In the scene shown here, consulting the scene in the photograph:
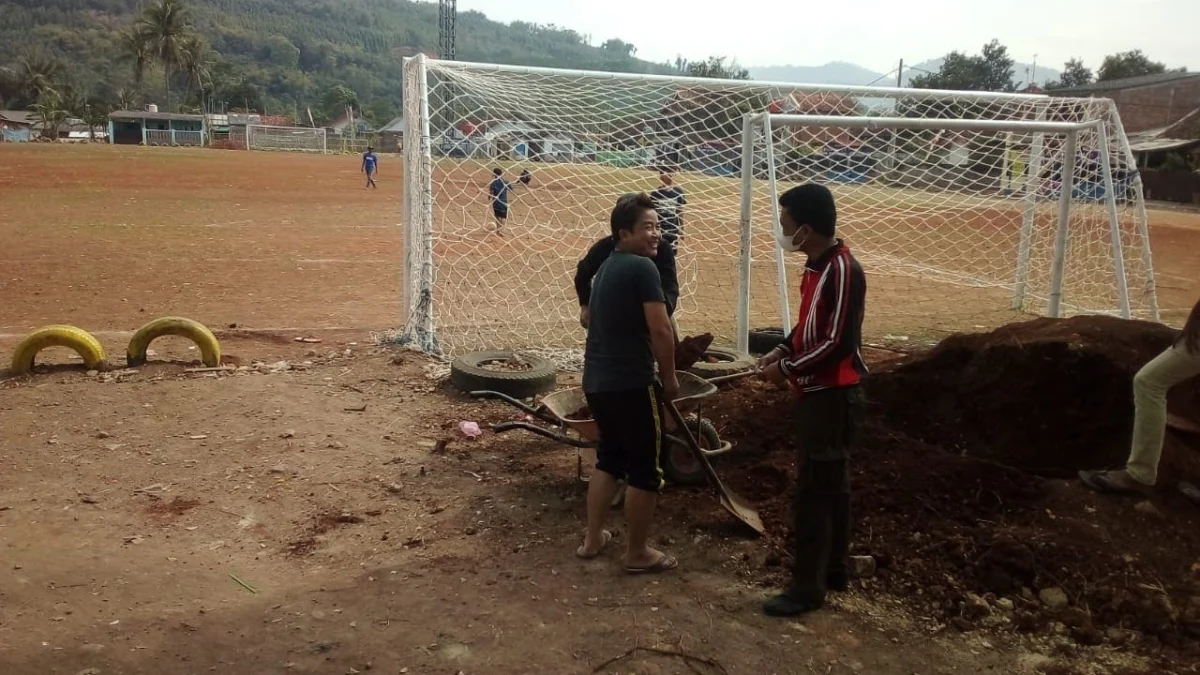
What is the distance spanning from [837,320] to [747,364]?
312 centimetres

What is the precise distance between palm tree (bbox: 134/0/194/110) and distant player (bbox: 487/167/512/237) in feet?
346

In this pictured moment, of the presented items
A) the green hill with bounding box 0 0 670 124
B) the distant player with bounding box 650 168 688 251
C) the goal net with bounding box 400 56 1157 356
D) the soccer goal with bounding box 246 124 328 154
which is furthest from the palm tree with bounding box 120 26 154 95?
the distant player with bounding box 650 168 688 251

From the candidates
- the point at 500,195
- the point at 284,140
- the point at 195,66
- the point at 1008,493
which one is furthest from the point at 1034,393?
the point at 195,66

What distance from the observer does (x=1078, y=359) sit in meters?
4.66

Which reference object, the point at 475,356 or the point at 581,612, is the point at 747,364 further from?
the point at 581,612

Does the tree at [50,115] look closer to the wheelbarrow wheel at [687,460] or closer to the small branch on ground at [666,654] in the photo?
the wheelbarrow wheel at [687,460]

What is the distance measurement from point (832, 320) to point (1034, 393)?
6.67 feet

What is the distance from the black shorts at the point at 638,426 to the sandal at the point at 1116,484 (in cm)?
206

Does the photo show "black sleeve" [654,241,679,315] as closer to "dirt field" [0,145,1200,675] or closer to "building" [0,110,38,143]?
"dirt field" [0,145,1200,675]

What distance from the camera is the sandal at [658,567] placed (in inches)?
149

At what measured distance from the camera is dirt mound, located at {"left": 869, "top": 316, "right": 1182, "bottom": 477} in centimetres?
449

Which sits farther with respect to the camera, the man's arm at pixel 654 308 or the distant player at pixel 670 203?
the distant player at pixel 670 203

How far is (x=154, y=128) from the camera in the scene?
8556 cm

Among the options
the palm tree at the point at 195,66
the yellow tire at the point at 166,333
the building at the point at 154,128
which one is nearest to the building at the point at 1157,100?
the yellow tire at the point at 166,333
